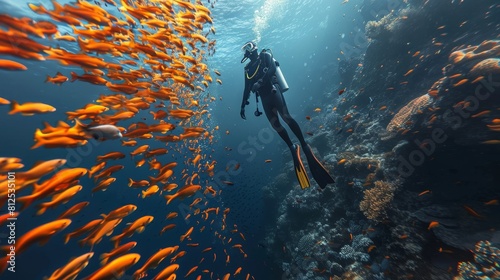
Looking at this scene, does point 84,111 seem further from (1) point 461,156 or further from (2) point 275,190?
(2) point 275,190

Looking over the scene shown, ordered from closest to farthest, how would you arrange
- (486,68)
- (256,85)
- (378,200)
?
1. (486,68)
2. (256,85)
3. (378,200)

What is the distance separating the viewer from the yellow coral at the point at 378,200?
7.45 meters

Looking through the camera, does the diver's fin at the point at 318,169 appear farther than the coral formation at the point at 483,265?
Yes

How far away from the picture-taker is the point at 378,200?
25.1ft

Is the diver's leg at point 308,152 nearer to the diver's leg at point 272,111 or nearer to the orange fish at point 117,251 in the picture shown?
the diver's leg at point 272,111

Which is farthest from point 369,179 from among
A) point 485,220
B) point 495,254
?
point 495,254

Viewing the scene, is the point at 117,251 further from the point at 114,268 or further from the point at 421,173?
the point at 421,173


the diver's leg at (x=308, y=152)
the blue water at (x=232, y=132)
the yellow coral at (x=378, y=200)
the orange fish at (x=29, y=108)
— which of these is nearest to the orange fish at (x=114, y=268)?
the orange fish at (x=29, y=108)

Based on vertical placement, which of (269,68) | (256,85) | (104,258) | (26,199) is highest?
(269,68)

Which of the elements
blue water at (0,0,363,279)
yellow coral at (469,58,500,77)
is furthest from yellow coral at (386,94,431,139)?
blue water at (0,0,363,279)

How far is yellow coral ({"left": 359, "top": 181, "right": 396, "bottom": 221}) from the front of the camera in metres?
7.45

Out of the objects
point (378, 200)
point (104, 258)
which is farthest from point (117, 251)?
point (378, 200)

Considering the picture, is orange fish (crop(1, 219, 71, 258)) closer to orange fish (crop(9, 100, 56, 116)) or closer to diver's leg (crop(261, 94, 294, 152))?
orange fish (crop(9, 100, 56, 116))

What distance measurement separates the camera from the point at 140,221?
4.27 meters
